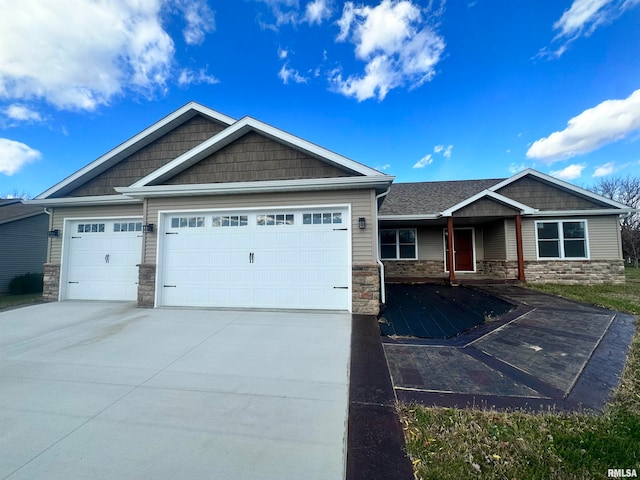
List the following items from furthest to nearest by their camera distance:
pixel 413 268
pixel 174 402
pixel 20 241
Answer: pixel 413 268 < pixel 20 241 < pixel 174 402

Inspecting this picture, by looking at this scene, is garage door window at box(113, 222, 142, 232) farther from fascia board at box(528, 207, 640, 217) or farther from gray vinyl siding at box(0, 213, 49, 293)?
fascia board at box(528, 207, 640, 217)

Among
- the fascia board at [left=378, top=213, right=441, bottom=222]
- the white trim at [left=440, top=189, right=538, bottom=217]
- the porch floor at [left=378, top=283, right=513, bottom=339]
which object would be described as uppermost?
the white trim at [left=440, top=189, right=538, bottom=217]

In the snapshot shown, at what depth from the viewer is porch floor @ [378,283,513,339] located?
16.2 ft

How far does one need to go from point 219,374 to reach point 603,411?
395 centimetres

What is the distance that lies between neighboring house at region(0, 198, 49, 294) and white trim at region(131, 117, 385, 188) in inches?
399

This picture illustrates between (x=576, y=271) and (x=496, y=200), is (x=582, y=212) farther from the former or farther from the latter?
(x=496, y=200)

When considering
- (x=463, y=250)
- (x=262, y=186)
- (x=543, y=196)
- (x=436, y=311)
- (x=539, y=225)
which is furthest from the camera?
(x=463, y=250)

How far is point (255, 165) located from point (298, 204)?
157cm

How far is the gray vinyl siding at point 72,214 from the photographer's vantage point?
779 cm

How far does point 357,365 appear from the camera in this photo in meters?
3.39

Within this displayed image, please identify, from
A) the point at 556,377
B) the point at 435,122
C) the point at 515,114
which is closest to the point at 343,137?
the point at 435,122

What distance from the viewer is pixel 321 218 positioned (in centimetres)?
623

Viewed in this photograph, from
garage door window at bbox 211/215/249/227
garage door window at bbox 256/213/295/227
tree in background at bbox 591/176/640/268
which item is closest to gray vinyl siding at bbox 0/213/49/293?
garage door window at bbox 211/215/249/227

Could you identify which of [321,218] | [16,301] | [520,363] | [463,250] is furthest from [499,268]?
[16,301]
